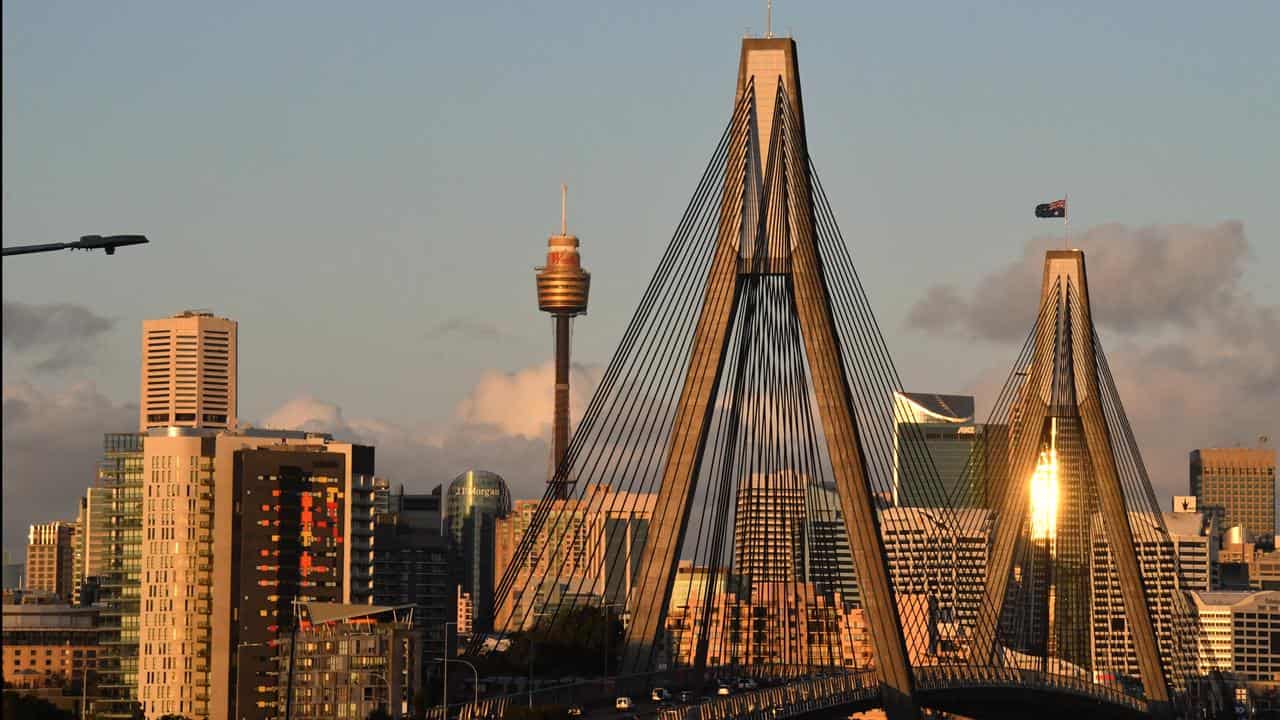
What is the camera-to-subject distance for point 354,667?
468 ft

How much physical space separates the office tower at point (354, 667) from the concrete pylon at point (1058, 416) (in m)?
38.8

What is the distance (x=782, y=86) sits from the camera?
67625 millimetres

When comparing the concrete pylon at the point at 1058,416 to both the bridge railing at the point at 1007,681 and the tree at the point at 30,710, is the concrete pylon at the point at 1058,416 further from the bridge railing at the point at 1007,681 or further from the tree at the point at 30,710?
the tree at the point at 30,710

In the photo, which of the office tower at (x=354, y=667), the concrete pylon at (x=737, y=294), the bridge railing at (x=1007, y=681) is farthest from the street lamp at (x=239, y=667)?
the concrete pylon at (x=737, y=294)

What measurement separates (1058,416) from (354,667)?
47.4 m

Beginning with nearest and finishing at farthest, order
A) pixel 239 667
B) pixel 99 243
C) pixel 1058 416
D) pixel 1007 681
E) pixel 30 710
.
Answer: pixel 99 243
pixel 30 710
pixel 1007 681
pixel 1058 416
pixel 239 667

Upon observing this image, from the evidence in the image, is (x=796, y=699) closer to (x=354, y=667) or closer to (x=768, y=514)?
(x=768, y=514)

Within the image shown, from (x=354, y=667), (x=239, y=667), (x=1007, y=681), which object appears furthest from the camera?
(x=239, y=667)

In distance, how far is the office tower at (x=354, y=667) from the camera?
456 ft

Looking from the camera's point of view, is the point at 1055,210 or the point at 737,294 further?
the point at 1055,210

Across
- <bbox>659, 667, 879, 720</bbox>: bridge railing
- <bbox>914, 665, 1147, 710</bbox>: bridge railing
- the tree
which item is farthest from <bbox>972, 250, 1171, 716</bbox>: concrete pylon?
the tree

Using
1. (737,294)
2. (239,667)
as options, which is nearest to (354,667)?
(239,667)

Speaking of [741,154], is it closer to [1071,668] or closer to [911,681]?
[911,681]

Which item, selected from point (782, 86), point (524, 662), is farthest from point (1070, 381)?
point (782, 86)
